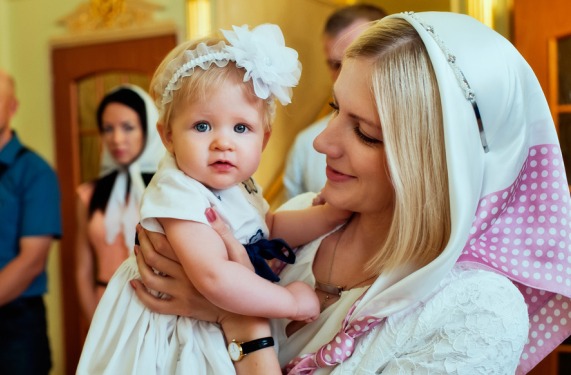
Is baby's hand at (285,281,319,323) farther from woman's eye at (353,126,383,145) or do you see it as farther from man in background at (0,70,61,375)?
man in background at (0,70,61,375)

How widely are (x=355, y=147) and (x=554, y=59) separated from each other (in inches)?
79.1

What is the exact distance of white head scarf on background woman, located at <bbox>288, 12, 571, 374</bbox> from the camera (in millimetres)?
1188

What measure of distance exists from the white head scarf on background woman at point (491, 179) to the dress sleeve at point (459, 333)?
0.03 metres

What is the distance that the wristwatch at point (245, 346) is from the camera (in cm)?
131

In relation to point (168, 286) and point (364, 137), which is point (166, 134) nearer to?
point (168, 286)

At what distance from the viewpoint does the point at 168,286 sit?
4.61 feet

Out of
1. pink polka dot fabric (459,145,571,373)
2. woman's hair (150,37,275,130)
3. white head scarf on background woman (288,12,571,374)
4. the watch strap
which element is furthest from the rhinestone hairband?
the watch strap

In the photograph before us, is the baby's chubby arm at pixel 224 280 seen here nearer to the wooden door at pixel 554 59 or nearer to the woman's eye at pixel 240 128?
the woman's eye at pixel 240 128

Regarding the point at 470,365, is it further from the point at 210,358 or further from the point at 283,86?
the point at 283,86

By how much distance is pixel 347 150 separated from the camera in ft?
4.26

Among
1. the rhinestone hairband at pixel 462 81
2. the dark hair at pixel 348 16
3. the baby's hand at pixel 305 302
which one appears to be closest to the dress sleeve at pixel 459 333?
the baby's hand at pixel 305 302

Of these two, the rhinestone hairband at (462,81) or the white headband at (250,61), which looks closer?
the rhinestone hairband at (462,81)

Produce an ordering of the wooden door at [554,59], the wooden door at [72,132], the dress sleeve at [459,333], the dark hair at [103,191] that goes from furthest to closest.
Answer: the wooden door at [72,132], the dark hair at [103,191], the wooden door at [554,59], the dress sleeve at [459,333]

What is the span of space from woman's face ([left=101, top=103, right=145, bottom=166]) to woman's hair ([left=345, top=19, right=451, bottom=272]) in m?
2.11
